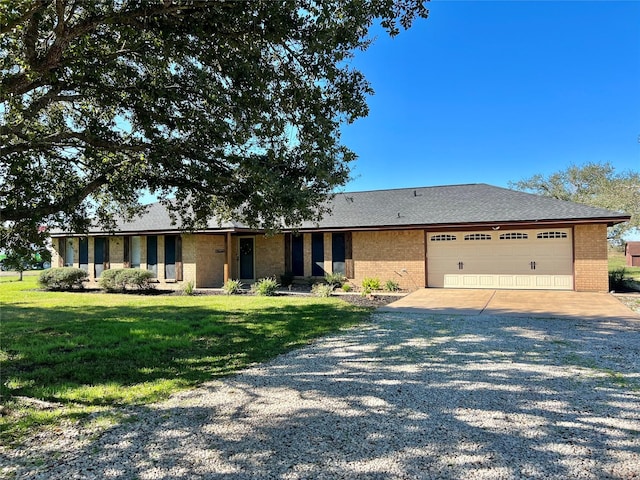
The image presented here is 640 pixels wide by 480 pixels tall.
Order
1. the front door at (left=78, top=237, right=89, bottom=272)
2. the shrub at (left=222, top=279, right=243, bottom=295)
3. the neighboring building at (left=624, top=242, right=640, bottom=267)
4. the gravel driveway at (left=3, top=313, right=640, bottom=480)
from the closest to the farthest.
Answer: the gravel driveway at (left=3, top=313, right=640, bottom=480), the shrub at (left=222, top=279, right=243, bottom=295), the front door at (left=78, top=237, right=89, bottom=272), the neighboring building at (left=624, top=242, right=640, bottom=267)

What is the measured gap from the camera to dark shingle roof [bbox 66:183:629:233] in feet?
47.6

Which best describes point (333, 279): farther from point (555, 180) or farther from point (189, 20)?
point (555, 180)

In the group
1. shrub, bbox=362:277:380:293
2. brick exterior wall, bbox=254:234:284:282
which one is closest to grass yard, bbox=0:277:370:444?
shrub, bbox=362:277:380:293

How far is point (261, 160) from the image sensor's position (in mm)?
6691

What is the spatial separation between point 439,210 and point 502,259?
127 inches

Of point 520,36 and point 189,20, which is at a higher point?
point 520,36

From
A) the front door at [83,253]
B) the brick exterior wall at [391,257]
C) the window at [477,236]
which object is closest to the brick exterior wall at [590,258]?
the window at [477,236]

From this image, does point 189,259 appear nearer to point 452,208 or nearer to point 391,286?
point 391,286

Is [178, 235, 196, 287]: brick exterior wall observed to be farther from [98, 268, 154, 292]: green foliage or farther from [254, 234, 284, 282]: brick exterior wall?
[254, 234, 284, 282]: brick exterior wall

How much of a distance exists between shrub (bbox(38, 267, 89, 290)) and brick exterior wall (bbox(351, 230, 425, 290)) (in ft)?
42.4

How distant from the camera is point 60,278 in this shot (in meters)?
18.0

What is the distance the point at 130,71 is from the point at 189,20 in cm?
186

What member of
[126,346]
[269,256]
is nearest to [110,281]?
[269,256]

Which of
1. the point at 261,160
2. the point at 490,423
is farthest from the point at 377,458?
the point at 261,160
